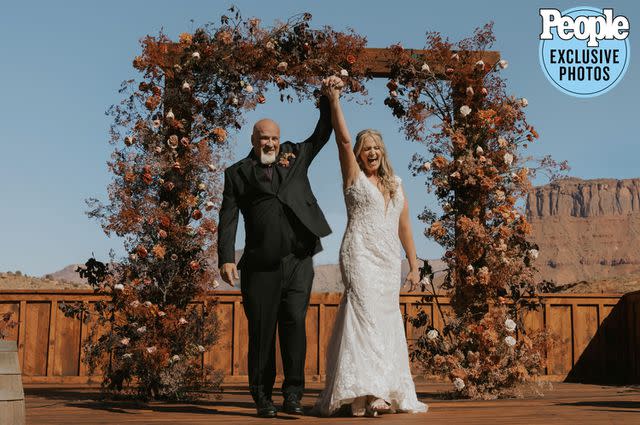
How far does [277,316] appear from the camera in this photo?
17.3 ft

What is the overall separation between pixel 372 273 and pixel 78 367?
6535 mm

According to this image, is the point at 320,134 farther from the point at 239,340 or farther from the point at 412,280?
the point at 239,340

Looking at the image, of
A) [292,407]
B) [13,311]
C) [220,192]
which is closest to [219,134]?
[220,192]

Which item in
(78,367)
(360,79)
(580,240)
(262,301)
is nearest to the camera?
(262,301)

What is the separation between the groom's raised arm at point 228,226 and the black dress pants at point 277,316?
0.18 metres

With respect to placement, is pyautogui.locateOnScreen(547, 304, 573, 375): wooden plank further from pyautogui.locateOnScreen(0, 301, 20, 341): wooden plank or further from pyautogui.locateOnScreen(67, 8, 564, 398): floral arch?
pyautogui.locateOnScreen(0, 301, 20, 341): wooden plank

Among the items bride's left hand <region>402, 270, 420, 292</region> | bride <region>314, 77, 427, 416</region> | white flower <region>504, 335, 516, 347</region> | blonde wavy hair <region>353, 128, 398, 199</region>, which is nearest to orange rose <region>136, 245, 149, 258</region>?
bride <region>314, 77, 427, 416</region>

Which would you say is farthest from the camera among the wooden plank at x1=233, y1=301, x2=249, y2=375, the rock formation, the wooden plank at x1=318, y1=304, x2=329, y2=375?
the rock formation

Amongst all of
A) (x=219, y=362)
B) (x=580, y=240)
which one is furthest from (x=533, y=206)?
(x=219, y=362)

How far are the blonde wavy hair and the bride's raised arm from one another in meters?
0.17

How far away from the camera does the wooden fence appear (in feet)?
34.4

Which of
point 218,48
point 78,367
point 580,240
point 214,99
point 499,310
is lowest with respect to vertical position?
point 78,367

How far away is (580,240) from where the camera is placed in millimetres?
101000

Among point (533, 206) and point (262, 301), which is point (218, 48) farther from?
point (533, 206)
